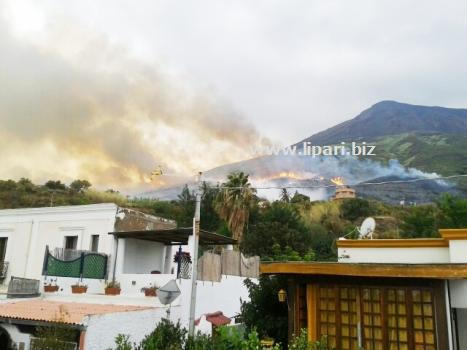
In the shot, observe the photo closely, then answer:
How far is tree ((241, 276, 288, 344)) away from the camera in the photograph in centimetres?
1303

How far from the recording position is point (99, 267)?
19203mm

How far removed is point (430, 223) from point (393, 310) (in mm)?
37869

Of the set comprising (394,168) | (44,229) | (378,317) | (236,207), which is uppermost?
(394,168)

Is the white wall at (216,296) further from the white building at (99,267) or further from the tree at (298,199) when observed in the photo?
the tree at (298,199)

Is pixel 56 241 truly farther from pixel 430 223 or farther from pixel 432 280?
pixel 430 223

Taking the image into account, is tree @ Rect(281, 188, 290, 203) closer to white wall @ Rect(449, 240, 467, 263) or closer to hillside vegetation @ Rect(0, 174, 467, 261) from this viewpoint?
hillside vegetation @ Rect(0, 174, 467, 261)

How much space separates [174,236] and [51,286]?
226 inches

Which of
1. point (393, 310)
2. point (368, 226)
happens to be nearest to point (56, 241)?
point (368, 226)

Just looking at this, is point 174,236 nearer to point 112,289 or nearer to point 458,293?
point 112,289

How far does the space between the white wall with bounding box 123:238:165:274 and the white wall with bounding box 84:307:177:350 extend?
15.3ft

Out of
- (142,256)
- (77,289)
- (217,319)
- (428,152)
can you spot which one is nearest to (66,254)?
(77,289)

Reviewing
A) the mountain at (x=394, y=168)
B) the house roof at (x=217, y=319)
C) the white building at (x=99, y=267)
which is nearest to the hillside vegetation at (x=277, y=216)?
the house roof at (x=217, y=319)

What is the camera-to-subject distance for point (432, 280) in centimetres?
987

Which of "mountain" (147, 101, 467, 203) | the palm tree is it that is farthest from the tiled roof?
"mountain" (147, 101, 467, 203)
